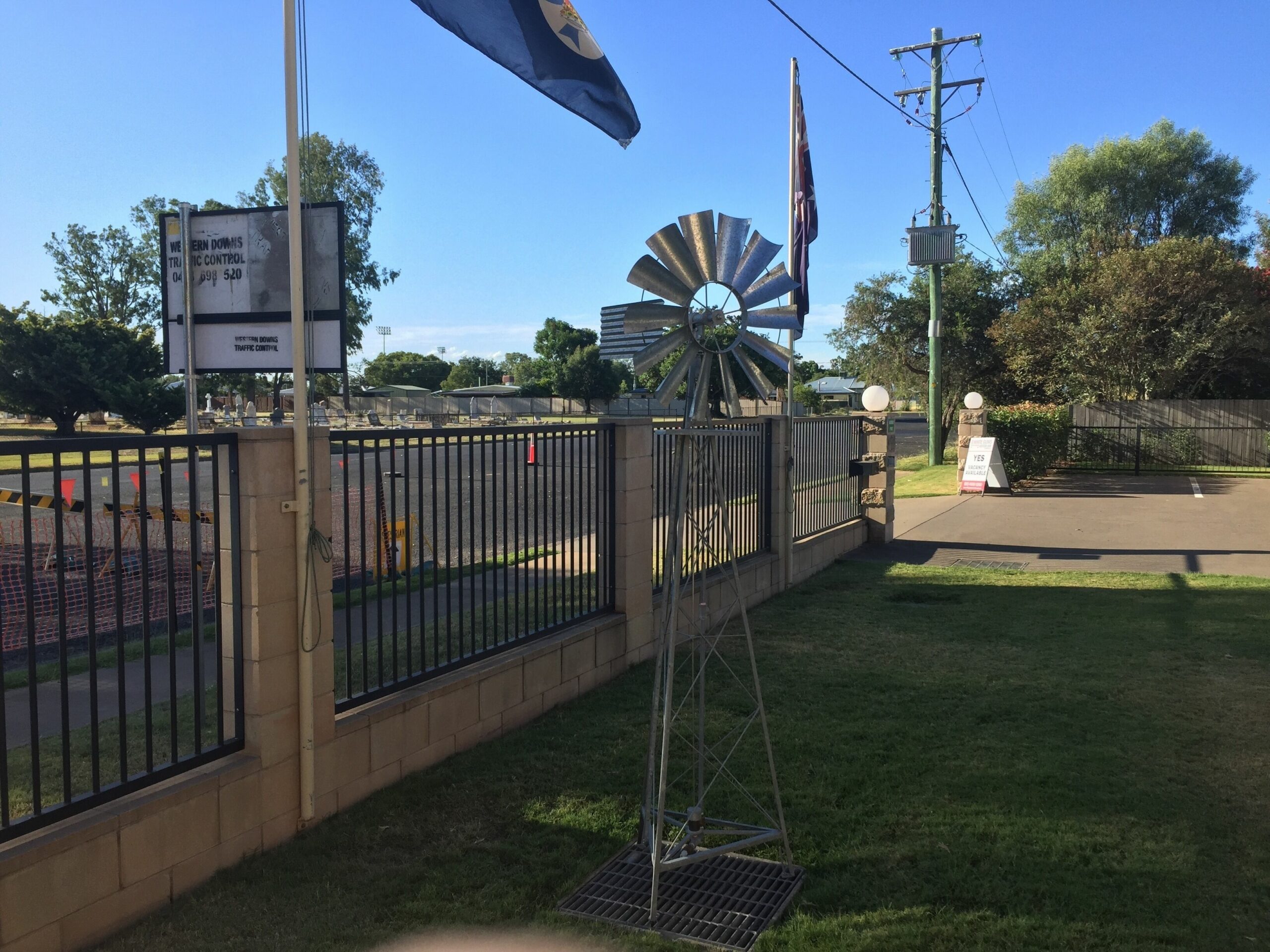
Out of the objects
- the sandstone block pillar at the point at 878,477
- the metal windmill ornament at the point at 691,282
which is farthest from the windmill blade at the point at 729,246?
the sandstone block pillar at the point at 878,477

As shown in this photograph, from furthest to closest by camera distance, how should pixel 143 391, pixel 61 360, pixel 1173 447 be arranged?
pixel 61 360, pixel 143 391, pixel 1173 447

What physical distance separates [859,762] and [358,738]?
248 centimetres

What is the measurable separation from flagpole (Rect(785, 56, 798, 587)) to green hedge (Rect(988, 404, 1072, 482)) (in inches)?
452

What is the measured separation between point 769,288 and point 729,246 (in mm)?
363

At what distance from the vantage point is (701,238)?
4309 millimetres

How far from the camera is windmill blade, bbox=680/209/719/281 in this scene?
14.1 ft

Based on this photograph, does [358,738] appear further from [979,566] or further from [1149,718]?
[979,566]

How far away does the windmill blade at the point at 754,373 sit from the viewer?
4516mm

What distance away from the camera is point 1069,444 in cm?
2583

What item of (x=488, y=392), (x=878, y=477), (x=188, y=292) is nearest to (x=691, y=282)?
(x=188, y=292)

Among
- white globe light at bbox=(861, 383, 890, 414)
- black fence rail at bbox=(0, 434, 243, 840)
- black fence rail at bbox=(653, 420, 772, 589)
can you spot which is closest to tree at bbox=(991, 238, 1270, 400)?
white globe light at bbox=(861, 383, 890, 414)

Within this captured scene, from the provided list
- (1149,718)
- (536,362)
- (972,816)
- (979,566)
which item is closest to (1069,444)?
(979,566)

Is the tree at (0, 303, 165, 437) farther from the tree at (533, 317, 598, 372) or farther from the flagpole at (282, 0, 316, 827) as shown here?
the tree at (533, 317, 598, 372)

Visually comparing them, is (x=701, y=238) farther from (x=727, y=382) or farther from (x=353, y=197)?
(x=353, y=197)
